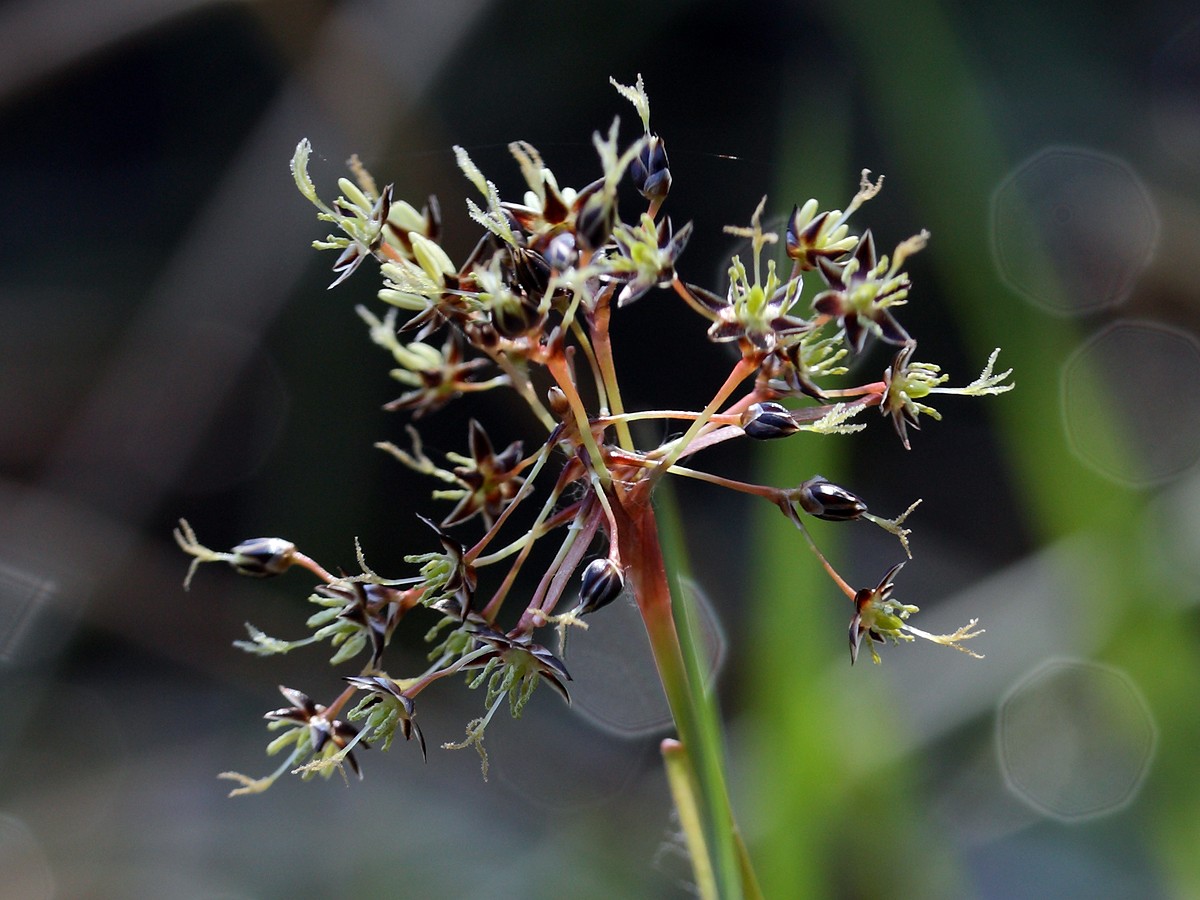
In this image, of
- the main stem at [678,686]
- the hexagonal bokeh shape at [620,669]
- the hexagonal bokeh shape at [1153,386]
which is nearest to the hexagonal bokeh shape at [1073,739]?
the hexagonal bokeh shape at [1153,386]

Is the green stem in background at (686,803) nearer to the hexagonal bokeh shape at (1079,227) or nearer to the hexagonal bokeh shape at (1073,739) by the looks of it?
the hexagonal bokeh shape at (1073,739)

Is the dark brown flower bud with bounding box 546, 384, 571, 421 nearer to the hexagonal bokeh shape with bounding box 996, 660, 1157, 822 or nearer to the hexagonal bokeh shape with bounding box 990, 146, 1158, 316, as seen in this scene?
the hexagonal bokeh shape with bounding box 996, 660, 1157, 822

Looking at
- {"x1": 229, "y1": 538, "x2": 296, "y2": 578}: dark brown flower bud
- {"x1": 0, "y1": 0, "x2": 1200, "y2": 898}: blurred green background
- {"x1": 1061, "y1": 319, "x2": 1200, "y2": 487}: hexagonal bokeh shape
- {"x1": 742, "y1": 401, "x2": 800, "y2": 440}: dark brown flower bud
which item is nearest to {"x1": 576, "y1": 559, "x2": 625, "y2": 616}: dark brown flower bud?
{"x1": 742, "y1": 401, "x2": 800, "y2": 440}: dark brown flower bud

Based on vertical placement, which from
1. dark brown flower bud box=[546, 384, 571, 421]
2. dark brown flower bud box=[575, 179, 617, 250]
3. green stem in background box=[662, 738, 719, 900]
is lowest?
green stem in background box=[662, 738, 719, 900]

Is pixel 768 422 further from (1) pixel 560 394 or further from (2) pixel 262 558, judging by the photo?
(2) pixel 262 558

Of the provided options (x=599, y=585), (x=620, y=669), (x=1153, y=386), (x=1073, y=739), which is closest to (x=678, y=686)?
(x=599, y=585)

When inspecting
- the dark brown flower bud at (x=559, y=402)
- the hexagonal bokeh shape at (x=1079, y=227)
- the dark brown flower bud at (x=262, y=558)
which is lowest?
the hexagonal bokeh shape at (x=1079, y=227)

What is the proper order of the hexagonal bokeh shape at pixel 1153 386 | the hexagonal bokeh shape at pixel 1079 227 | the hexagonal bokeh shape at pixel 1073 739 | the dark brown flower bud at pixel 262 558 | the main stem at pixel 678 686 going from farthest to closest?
the hexagonal bokeh shape at pixel 1079 227 → the hexagonal bokeh shape at pixel 1153 386 → the hexagonal bokeh shape at pixel 1073 739 → the dark brown flower bud at pixel 262 558 → the main stem at pixel 678 686
